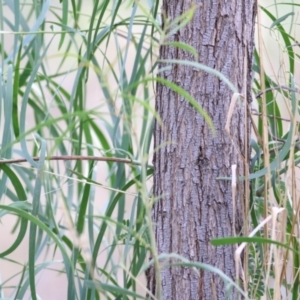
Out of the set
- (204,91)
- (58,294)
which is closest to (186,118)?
(204,91)

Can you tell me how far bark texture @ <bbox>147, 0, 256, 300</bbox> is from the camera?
1.90 feet

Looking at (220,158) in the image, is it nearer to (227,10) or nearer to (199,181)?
(199,181)

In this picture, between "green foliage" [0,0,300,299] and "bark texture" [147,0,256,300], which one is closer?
"green foliage" [0,0,300,299]

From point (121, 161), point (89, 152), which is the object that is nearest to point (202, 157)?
point (121, 161)

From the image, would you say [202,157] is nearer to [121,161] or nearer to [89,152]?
[121,161]

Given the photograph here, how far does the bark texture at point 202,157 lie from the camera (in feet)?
1.90

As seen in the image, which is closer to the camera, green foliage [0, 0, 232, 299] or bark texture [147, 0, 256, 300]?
green foliage [0, 0, 232, 299]

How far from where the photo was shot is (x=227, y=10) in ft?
1.93

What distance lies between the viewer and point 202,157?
583 millimetres

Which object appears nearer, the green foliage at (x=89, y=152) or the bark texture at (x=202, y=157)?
the green foliage at (x=89, y=152)

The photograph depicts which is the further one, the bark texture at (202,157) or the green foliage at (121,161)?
the bark texture at (202,157)

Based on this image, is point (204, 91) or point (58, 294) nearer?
point (204, 91)

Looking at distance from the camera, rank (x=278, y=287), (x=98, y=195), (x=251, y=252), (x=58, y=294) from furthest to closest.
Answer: (x=98, y=195) → (x=58, y=294) → (x=251, y=252) → (x=278, y=287)

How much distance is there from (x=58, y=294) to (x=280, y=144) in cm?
163
